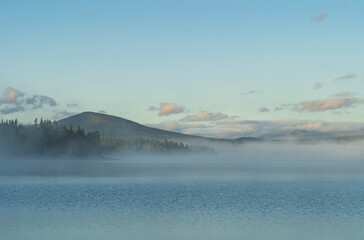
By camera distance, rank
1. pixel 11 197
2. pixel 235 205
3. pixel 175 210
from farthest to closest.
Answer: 1. pixel 11 197
2. pixel 235 205
3. pixel 175 210

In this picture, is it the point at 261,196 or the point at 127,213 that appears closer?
the point at 127,213

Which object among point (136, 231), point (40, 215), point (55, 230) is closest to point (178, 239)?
point (136, 231)

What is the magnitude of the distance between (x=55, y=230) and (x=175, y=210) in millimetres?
16207

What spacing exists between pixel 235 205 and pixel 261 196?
42.0 feet

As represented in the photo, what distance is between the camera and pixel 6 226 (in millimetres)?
38094

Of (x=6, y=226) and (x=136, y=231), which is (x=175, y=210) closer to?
(x=136, y=231)

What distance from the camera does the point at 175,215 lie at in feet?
150

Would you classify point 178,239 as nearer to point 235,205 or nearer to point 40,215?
point 40,215

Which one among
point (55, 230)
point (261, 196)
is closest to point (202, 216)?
point (55, 230)

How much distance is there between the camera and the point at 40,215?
44281mm

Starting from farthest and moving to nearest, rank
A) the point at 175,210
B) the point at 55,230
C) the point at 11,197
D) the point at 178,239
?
the point at 11,197
the point at 175,210
the point at 55,230
the point at 178,239

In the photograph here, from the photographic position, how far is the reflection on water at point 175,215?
36.5 m

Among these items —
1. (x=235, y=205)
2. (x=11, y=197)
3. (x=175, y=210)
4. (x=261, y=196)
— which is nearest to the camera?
(x=175, y=210)

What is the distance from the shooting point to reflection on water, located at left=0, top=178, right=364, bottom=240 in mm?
36469
